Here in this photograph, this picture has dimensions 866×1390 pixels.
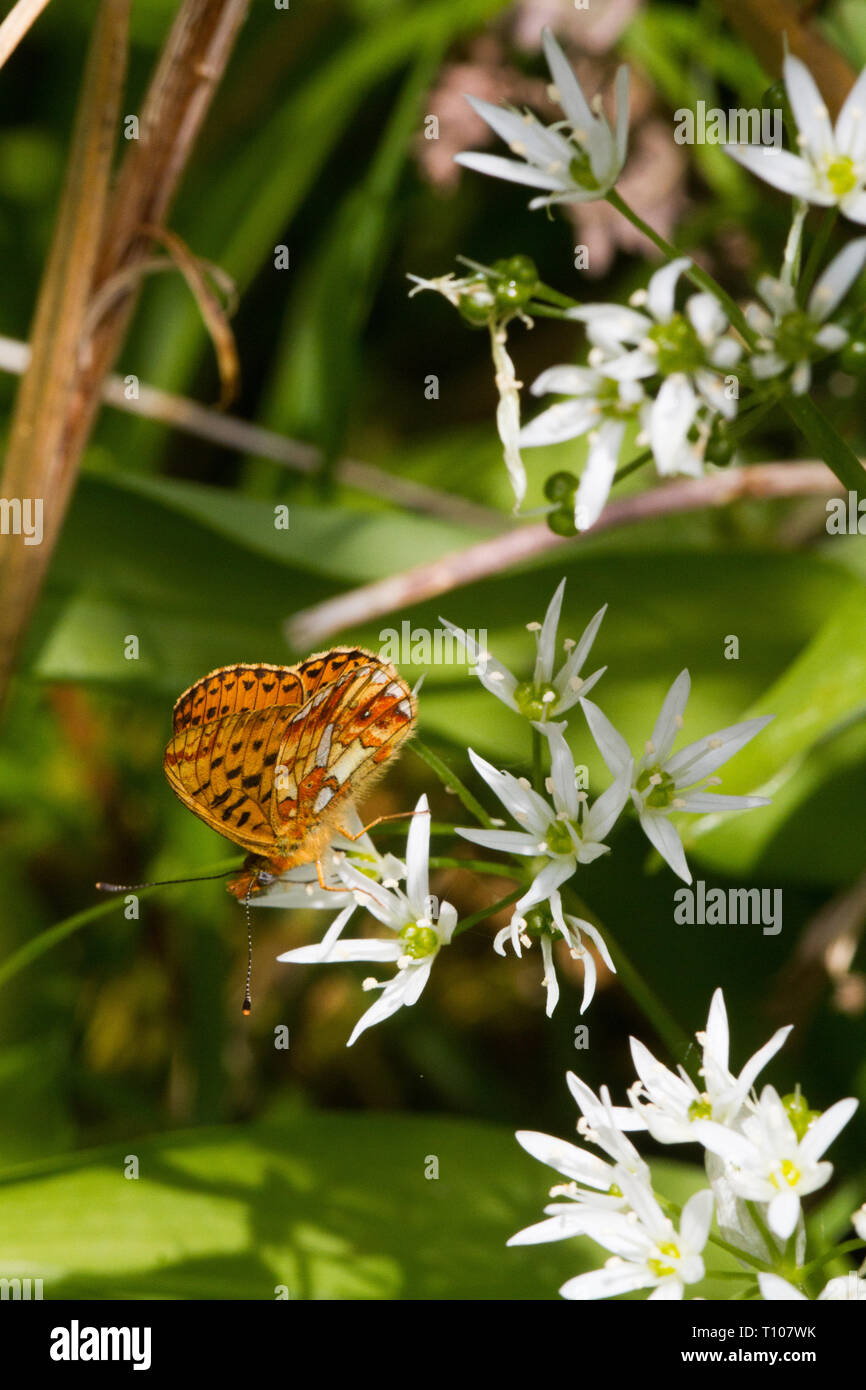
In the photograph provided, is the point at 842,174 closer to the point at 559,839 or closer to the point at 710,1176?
the point at 559,839

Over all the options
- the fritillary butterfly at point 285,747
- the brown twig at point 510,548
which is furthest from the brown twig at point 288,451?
the fritillary butterfly at point 285,747

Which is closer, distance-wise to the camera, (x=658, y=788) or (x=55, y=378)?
(x=658, y=788)

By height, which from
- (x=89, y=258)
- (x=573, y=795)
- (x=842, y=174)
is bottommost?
(x=573, y=795)

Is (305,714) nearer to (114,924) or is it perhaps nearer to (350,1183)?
(350,1183)

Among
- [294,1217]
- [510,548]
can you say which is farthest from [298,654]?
[294,1217]

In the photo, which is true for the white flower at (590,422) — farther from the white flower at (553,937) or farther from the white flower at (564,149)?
the white flower at (553,937)

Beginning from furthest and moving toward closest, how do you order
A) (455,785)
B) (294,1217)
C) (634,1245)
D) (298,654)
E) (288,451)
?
(288,451), (298,654), (294,1217), (455,785), (634,1245)

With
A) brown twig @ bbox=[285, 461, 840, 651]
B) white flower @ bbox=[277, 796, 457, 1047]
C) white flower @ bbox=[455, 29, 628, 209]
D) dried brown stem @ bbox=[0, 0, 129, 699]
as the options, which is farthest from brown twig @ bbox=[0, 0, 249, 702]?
white flower @ bbox=[277, 796, 457, 1047]
